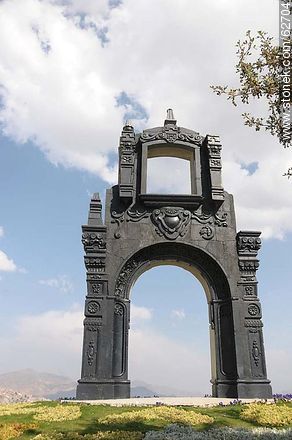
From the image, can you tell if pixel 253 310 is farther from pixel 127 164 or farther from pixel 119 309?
pixel 127 164

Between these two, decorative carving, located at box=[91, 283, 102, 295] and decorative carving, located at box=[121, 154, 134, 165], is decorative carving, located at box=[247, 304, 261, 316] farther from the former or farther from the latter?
decorative carving, located at box=[121, 154, 134, 165]

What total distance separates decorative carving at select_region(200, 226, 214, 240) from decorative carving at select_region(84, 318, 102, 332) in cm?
576

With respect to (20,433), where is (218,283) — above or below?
above

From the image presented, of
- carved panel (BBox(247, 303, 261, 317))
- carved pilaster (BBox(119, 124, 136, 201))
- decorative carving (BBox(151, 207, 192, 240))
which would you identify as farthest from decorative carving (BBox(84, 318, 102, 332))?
carved panel (BBox(247, 303, 261, 317))

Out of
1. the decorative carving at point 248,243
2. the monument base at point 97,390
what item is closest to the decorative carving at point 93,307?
the monument base at point 97,390

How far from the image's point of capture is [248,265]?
16375mm

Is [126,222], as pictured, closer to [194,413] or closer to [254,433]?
[194,413]

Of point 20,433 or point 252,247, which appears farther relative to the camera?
point 252,247

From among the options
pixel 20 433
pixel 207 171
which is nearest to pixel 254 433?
pixel 20 433

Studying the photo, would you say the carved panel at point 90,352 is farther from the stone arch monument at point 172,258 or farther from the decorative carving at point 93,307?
the decorative carving at point 93,307

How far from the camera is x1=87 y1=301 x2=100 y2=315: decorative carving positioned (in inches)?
601

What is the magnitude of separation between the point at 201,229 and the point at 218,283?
8.14 feet

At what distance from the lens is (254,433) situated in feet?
26.0

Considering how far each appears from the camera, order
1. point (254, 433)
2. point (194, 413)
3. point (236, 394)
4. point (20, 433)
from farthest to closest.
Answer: point (236, 394) < point (194, 413) < point (20, 433) < point (254, 433)
